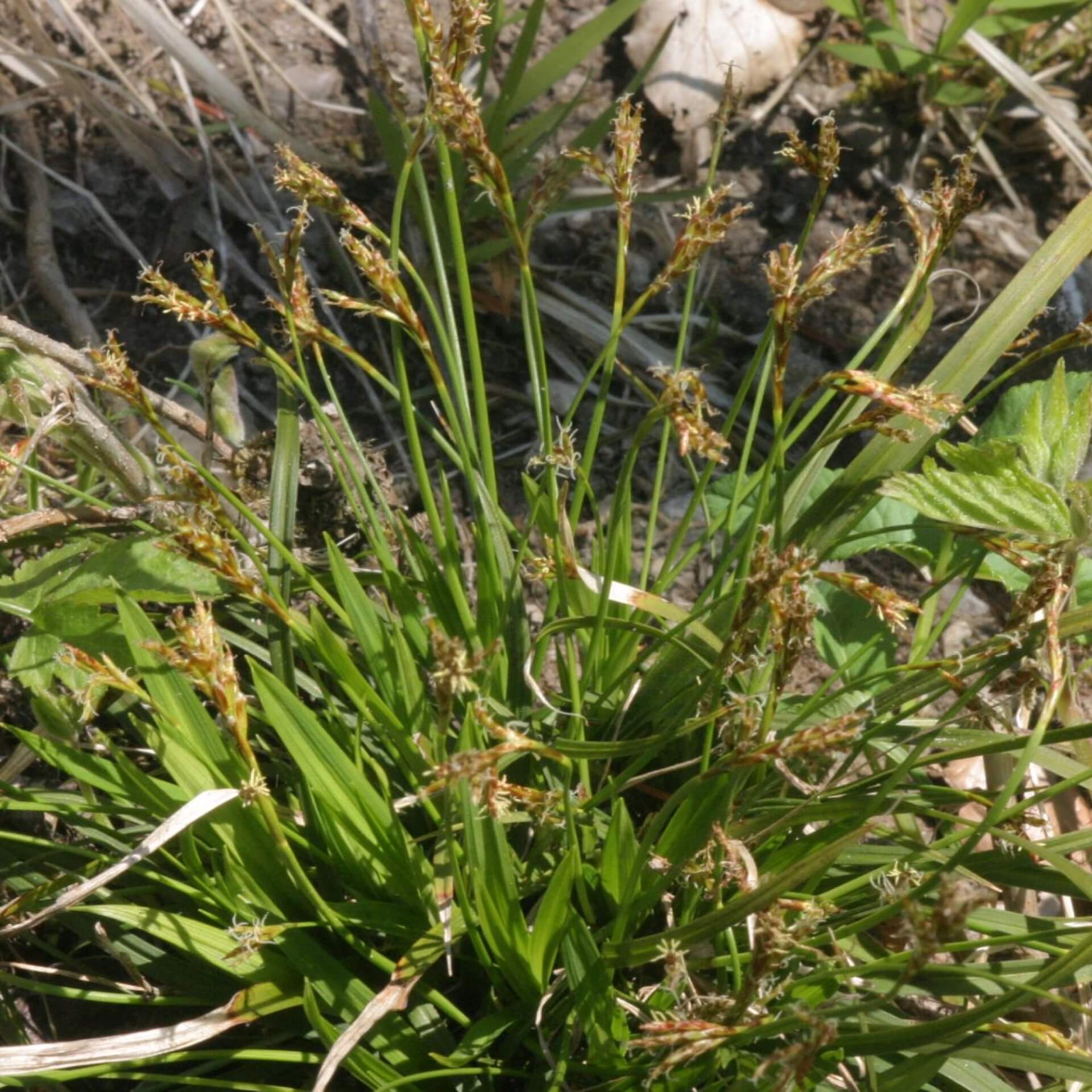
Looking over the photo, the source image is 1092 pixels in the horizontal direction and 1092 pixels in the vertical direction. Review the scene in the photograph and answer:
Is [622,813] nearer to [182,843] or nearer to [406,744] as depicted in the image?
[406,744]

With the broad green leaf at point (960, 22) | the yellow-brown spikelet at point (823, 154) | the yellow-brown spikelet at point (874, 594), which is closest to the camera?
the yellow-brown spikelet at point (874, 594)

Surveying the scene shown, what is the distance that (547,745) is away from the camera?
1269 millimetres

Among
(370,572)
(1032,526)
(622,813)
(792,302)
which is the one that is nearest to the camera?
(792,302)

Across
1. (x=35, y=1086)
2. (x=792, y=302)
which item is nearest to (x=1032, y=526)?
(x=792, y=302)

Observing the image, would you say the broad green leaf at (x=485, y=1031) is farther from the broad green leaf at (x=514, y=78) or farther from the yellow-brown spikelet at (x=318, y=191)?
the broad green leaf at (x=514, y=78)

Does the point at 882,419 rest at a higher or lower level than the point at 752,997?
higher

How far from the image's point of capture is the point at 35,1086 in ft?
4.99

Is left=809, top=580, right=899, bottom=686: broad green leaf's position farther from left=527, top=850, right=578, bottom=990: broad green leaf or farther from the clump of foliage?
left=527, top=850, right=578, bottom=990: broad green leaf

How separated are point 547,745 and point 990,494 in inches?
22.4

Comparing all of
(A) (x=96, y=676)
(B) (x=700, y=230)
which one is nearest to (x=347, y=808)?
(A) (x=96, y=676)

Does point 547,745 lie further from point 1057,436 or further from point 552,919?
point 1057,436

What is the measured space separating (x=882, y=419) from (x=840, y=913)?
26.4 inches

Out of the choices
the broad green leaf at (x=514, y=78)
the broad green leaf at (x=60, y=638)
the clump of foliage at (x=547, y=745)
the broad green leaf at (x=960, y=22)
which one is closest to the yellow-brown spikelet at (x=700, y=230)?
the clump of foliage at (x=547, y=745)

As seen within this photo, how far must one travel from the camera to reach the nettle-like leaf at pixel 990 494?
1223 millimetres
